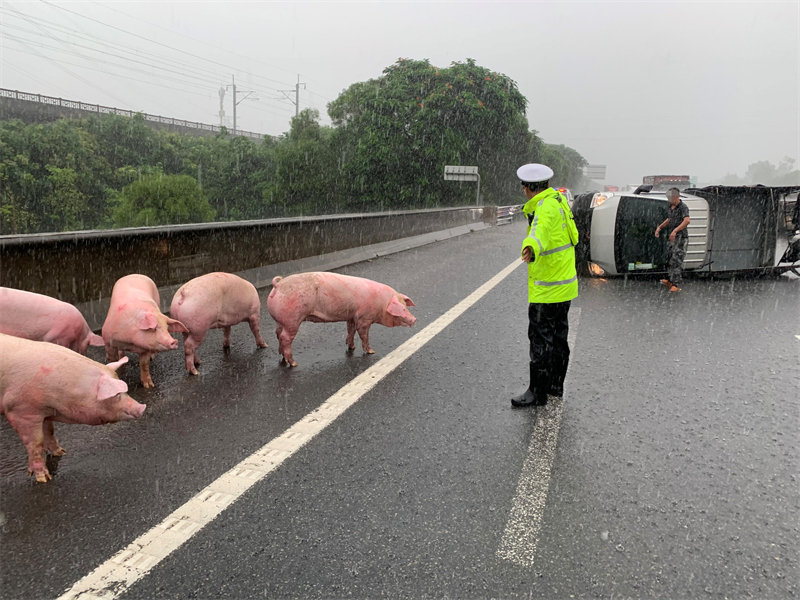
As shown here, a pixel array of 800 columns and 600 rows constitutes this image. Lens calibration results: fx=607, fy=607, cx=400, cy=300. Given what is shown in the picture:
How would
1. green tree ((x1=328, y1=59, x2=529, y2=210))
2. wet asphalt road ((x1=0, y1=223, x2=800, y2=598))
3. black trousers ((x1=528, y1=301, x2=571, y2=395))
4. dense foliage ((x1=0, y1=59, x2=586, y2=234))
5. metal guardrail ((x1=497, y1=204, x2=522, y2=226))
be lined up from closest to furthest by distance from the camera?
wet asphalt road ((x1=0, y1=223, x2=800, y2=598)) < black trousers ((x1=528, y1=301, x2=571, y2=395)) < metal guardrail ((x1=497, y1=204, x2=522, y2=226)) < green tree ((x1=328, y1=59, x2=529, y2=210)) < dense foliage ((x1=0, y1=59, x2=586, y2=234))

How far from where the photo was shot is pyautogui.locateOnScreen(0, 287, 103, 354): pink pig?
4.46 m

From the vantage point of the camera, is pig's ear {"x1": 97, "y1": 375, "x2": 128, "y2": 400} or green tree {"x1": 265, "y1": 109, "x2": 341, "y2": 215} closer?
pig's ear {"x1": 97, "y1": 375, "x2": 128, "y2": 400}

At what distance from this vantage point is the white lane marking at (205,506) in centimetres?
256

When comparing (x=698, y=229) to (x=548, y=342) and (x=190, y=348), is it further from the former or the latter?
(x=190, y=348)

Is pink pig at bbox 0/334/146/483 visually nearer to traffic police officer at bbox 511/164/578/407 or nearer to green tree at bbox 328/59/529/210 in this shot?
traffic police officer at bbox 511/164/578/407

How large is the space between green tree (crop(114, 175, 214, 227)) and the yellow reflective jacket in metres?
60.0

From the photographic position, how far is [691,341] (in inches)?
277

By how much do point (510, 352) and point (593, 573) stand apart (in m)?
3.74

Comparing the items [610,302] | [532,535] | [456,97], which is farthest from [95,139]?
[532,535]

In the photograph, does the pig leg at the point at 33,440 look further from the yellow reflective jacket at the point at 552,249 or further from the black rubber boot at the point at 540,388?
the yellow reflective jacket at the point at 552,249

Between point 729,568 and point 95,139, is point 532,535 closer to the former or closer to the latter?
point 729,568

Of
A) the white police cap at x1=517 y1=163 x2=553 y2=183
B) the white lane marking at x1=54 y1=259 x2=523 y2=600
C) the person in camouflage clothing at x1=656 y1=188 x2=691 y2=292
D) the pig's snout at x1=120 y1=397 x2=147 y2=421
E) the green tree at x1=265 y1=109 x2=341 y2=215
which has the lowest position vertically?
the white lane marking at x1=54 y1=259 x2=523 y2=600

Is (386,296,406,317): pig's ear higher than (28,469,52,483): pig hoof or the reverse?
higher

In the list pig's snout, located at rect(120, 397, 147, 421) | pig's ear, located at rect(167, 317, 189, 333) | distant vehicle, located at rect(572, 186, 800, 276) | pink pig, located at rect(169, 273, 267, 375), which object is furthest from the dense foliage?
pig's snout, located at rect(120, 397, 147, 421)
